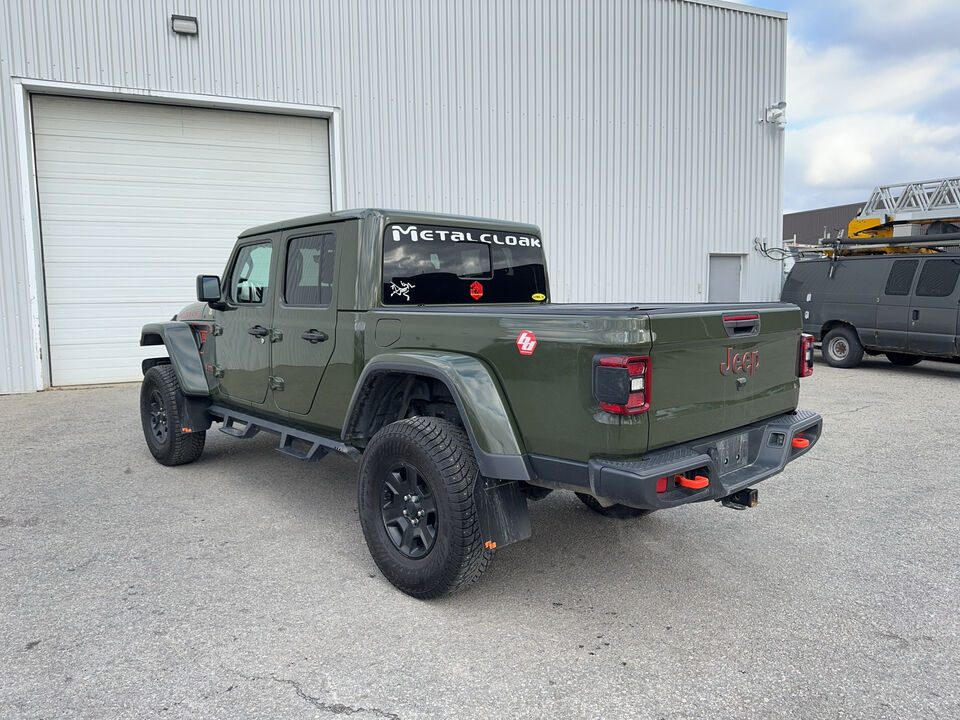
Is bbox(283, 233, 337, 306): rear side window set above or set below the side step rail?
above

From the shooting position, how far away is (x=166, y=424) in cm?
570

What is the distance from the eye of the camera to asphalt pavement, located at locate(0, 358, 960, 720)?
8.53 feet

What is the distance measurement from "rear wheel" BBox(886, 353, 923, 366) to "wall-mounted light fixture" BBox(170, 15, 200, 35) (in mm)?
12693

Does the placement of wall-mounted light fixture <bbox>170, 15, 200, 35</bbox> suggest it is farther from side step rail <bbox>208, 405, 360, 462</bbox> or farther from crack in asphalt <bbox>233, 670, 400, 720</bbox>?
crack in asphalt <bbox>233, 670, 400, 720</bbox>

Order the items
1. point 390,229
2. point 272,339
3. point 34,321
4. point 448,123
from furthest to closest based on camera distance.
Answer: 1. point 448,123
2. point 34,321
3. point 272,339
4. point 390,229

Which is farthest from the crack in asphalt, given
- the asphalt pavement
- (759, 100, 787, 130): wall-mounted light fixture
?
(759, 100, 787, 130): wall-mounted light fixture

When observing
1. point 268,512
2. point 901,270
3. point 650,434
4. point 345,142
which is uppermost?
point 345,142

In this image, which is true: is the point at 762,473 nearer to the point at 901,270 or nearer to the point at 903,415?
the point at 903,415

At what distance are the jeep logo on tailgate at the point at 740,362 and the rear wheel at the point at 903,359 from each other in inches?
415

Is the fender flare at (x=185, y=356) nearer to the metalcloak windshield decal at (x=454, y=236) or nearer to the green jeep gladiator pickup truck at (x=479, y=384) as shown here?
the green jeep gladiator pickup truck at (x=479, y=384)

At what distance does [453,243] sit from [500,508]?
1.86 metres

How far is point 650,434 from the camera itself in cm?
290

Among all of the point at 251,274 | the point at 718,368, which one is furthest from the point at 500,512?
the point at 251,274

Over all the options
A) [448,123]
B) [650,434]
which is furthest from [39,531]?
[448,123]
